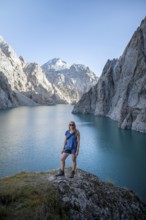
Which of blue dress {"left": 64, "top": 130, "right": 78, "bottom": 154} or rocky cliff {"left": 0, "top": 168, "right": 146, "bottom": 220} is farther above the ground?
blue dress {"left": 64, "top": 130, "right": 78, "bottom": 154}

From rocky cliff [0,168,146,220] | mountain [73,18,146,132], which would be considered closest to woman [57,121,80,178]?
rocky cliff [0,168,146,220]

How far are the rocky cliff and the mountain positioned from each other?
63994 millimetres

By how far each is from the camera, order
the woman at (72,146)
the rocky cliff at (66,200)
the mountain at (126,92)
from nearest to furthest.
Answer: the rocky cliff at (66,200) < the woman at (72,146) < the mountain at (126,92)

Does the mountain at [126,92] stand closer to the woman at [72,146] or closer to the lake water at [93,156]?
the lake water at [93,156]

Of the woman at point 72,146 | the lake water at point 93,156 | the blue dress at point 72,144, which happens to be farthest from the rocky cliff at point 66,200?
the lake water at point 93,156

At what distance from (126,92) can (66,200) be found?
98.8m

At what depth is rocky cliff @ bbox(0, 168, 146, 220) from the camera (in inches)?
484

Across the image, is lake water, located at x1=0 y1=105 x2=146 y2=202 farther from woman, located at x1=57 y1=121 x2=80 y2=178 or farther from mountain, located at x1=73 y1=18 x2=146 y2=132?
woman, located at x1=57 y1=121 x2=80 y2=178

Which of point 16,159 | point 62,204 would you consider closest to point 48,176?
point 62,204

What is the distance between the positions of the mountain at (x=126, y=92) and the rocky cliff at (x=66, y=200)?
210 feet

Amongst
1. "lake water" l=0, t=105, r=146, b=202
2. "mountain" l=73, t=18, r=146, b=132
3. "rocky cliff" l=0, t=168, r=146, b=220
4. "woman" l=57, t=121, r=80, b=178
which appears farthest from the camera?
"mountain" l=73, t=18, r=146, b=132

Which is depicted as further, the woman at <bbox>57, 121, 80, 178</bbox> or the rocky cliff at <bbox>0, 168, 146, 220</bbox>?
the woman at <bbox>57, 121, 80, 178</bbox>

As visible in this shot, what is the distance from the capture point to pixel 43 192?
13.7 metres

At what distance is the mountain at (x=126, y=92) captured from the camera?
3409 inches
